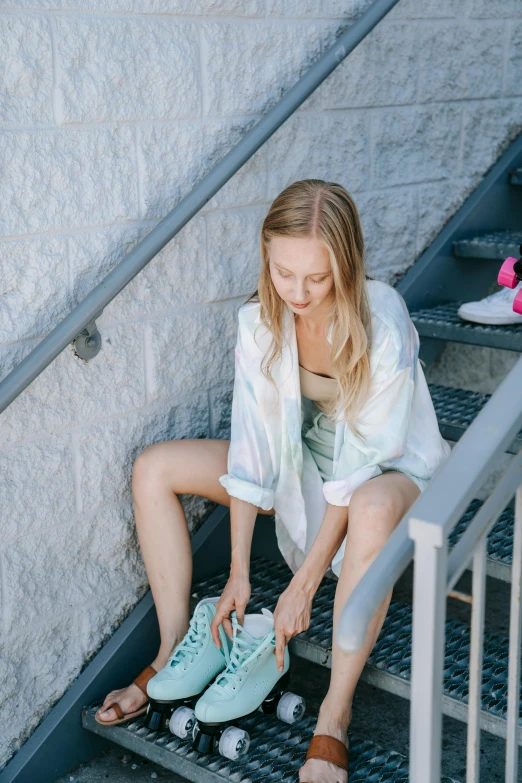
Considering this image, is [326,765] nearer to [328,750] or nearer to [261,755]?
[328,750]

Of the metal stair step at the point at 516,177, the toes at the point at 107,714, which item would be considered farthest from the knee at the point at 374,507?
the metal stair step at the point at 516,177

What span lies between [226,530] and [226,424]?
10.9 inches

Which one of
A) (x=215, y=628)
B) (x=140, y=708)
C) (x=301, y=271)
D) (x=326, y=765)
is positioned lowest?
(x=140, y=708)

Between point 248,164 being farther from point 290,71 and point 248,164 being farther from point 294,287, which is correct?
point 294,287

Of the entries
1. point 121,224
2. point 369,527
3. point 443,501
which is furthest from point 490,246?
point 443,501

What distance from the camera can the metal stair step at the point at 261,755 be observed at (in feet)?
6.08

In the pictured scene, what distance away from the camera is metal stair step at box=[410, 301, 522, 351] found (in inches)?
98.3

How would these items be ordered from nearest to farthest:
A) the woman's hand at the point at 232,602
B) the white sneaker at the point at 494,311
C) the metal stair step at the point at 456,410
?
the woman's hand at the point at 232,602, the metal stair step at the point at 456,410, the white sneaker at the point at 494,311

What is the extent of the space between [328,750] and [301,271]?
36.4 inches

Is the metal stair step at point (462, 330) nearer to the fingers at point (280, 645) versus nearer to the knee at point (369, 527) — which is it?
the knee at point (369, 527)

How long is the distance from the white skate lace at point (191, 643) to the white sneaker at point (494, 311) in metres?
1.11

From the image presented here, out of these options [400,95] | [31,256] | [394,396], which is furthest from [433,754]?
[400,95]

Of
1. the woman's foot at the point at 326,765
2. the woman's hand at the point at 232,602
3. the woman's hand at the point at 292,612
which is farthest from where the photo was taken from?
the woman's hand at the point at 232,602

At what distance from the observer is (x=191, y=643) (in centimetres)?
208
